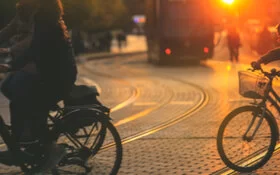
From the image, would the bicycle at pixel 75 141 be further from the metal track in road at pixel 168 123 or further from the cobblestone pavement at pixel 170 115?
the cobblestone pavement at pixel 170 115

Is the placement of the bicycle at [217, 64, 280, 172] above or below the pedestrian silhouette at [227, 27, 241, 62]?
above

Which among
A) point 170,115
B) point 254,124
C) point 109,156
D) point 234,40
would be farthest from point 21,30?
point 234,40

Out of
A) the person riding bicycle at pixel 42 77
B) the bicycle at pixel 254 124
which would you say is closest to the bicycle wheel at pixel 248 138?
the bicycle at pixel 254 124

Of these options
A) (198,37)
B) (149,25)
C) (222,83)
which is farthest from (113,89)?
(149,25)

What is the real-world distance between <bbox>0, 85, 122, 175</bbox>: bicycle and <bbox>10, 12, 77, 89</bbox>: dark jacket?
31 centimetres

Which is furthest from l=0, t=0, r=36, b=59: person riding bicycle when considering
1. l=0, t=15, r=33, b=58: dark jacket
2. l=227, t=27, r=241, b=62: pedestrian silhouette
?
l=227, t=27, r=241, b=62: pedestrian silhouette

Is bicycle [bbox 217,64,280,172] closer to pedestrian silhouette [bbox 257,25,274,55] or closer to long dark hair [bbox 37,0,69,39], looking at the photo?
long dark hair [bbox 37,0,69,39]

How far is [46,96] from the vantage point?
5004 mm

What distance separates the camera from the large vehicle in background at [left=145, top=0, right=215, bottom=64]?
22.1m

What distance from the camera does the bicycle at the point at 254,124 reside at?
5727 mm

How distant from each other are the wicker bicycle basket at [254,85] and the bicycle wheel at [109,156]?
4.66 ft

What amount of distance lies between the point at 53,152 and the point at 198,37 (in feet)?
58.0

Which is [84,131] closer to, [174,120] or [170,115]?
[174,120]

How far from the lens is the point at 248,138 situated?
5914 millimetres
